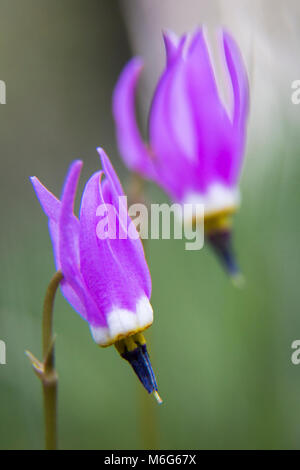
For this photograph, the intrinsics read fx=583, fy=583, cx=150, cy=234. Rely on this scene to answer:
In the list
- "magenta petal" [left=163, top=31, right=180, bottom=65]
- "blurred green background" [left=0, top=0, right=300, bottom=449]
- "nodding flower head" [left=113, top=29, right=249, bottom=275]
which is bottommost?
"blurred green background" [left=0, top=0, right=300, bottom=449]

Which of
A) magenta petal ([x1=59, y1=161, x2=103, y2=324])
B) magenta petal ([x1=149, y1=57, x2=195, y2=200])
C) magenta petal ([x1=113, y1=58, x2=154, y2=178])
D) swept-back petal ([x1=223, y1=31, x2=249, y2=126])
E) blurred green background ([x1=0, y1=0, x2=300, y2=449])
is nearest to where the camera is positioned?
magenta petal ([x1=59, y1=161, x2=103, y2=324])

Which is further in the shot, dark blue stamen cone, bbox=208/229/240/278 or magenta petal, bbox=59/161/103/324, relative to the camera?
dark blue stamen cone, bbox=208/229/240/278

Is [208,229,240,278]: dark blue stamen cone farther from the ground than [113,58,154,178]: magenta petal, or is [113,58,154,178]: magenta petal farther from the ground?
[113,58,154,178]: magenta petal

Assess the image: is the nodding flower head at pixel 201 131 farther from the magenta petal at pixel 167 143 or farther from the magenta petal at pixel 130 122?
the magenta petal at pixel 130 122

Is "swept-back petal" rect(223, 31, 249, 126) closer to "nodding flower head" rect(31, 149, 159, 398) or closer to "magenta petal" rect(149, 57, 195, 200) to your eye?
"magenta petal" rect(149, 57, 195, 200)

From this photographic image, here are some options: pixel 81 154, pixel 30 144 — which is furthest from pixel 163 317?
pixel 81 154

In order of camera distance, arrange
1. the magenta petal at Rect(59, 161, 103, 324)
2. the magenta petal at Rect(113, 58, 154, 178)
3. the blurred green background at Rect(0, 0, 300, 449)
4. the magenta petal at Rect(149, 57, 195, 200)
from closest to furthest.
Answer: the magenta petal at Rect(59, 161, 103, 324)
the magenta petal at Rect(149, 57, 195, 200)
the magenta petal at Rect(113, 58, 154, 178)
the blurred green background at Rect(0, 0, 300, 449)

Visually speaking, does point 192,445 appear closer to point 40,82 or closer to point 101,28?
point 40,82

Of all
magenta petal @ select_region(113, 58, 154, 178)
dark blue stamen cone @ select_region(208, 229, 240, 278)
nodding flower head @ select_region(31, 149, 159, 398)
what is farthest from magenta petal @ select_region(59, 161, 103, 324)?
magenta petal @ select_region(113, 58, 154, 178)
